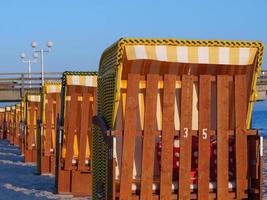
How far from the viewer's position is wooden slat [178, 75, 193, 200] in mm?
5016

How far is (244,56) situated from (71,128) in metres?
3.93

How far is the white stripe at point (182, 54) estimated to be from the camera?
502cm

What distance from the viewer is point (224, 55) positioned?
5.11 m

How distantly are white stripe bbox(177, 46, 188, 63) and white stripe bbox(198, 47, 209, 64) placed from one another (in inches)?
4.1

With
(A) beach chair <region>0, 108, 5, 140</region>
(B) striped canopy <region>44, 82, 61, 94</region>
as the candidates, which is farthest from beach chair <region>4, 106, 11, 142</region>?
(B) striped canopy <region>44, 82, 61, 94</region>

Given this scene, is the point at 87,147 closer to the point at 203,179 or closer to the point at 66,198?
the point at 66,198

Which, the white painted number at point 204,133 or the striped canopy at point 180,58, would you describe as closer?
the striped canopy at point 180,58

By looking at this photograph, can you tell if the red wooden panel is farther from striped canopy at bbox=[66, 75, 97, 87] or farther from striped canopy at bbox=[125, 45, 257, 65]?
striped canopy at bbox=[125, 45, 257, 65]

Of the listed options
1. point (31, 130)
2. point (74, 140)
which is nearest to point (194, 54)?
point (74, 140)

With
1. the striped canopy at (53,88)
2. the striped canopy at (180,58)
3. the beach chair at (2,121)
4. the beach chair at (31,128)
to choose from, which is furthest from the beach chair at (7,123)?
the striped canopy at (180,58)

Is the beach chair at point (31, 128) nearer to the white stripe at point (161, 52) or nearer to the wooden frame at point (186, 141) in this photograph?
the wooden frame at point (186, 141)

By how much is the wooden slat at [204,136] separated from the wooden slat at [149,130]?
36 centimetres

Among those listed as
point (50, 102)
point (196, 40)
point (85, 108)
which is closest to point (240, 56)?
point (196, 40)

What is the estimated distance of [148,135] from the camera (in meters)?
4.96
